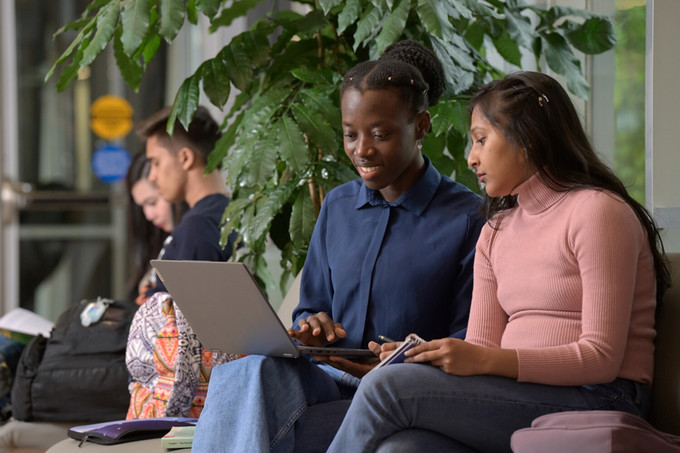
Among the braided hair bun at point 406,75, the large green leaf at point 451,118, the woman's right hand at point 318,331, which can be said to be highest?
the braided hair bun at point 406,75

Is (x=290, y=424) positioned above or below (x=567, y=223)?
below

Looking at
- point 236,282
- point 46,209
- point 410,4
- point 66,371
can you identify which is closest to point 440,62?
point 410,4

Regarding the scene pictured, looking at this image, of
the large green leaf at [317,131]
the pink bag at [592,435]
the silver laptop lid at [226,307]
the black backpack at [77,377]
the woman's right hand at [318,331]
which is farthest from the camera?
the black backpack at [77,377]

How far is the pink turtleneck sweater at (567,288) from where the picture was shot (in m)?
1.53

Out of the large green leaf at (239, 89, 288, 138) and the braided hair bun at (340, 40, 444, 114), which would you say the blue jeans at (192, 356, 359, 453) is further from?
the large green leaf at (239, 89, 288, 138)

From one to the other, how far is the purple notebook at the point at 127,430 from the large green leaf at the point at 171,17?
897 mm

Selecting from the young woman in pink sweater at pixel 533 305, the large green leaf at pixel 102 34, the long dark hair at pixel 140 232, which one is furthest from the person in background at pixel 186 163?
the young woman in pink sweater at pixel 533 305

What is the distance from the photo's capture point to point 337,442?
5.01 feet

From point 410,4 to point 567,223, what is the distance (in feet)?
3.00

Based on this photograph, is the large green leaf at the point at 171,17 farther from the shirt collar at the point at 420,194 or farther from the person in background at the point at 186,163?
the person in background at the point at 186,163

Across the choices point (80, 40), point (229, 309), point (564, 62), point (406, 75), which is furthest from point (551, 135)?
point (80, 40)

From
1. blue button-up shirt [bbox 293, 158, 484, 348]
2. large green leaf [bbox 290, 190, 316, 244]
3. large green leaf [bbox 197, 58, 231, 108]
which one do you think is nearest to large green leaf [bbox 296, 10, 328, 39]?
large green leaf [bbox 197, 58, 231, 108]

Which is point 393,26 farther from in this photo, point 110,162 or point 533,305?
point 110,162

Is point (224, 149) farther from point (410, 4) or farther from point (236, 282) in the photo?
point (236, 282)
